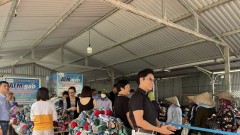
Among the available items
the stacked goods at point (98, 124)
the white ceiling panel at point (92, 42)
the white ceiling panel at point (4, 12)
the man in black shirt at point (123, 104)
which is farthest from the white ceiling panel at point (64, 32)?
the man in black shirt at point (123, 104)

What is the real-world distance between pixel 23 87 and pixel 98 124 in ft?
24.0

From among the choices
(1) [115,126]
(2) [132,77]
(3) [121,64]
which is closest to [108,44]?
(3) [121,64]

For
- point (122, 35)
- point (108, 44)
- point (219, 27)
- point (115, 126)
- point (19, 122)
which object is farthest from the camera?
point (108, 44)

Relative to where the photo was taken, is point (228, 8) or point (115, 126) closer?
point (115, 126)

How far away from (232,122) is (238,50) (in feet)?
12.9

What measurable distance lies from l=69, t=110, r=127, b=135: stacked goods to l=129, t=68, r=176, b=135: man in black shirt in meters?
0.71

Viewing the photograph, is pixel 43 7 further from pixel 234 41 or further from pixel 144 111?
pixel 234 41

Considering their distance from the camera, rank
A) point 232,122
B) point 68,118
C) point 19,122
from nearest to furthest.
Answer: point 232,122
point 68,118
point 19,122

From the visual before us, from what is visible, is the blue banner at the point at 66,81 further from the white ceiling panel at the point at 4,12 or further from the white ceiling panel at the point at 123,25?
the white ceiling panel at the point at 4,12

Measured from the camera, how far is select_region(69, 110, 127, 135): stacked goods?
3480mm

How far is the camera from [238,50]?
7.95 metres

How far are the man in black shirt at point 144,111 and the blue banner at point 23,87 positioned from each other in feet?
26.7

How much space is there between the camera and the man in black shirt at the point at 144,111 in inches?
103

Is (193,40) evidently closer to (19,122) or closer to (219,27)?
(219,27)
